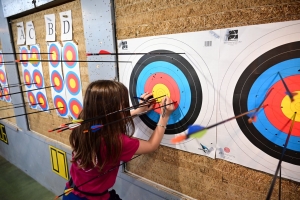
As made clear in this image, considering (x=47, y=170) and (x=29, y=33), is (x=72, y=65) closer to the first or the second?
(x=29, y=33)

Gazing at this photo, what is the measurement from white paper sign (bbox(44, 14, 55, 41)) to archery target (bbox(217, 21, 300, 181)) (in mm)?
1123

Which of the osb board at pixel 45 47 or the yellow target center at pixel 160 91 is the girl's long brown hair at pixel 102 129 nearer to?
the yellow target center at pixel 160 91

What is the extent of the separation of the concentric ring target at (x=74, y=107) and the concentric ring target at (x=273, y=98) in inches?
38.8

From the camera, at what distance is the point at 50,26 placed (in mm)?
1286

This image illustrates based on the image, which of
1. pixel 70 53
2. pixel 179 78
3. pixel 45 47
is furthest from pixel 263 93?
pixel 45 47

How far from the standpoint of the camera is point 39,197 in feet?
5.80

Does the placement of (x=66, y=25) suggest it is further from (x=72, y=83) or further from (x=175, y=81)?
(x=175, y=81)

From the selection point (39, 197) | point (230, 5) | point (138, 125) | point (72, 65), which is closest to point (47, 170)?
point (39, 197)

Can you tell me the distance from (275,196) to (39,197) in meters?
1.90

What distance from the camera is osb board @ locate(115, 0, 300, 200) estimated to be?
0.61 meters

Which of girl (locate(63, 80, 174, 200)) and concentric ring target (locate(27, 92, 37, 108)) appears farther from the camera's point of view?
concentric ring target (locate(27, 92, 37, 108))

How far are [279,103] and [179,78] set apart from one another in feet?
1.16

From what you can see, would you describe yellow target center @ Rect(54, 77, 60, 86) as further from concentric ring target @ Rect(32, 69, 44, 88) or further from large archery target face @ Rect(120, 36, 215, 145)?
large archery target face @ Rect(120, 36, 215, 145)

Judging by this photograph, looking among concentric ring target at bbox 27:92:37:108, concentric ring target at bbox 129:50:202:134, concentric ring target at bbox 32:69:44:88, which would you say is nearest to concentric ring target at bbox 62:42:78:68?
concentric ring target at bbox 32:69:44:88
